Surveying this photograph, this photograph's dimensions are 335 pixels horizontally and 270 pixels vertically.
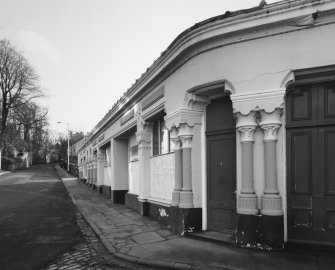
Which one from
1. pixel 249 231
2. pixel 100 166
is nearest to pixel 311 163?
pixel 249 231

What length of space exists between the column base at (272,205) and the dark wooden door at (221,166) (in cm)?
106

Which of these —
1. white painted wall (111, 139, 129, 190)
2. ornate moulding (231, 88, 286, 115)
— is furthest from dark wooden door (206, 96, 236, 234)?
white painted wall (111, 139, 129, 190)

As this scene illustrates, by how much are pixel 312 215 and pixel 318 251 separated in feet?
2.08

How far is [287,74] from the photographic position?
632 centimetres

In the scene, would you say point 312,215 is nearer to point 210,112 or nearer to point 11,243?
point 210,112

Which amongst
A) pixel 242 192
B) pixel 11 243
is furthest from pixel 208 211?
pixel 11 243

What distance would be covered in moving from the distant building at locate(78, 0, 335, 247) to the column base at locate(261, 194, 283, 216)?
0.02 meters

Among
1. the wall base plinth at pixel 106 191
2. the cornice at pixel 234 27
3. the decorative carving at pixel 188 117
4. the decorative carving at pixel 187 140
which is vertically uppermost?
the cornice at pixel 234 27

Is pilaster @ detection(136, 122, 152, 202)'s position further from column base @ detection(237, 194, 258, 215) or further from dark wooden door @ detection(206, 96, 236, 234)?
column base @ detection(237, 194, 258, 215)

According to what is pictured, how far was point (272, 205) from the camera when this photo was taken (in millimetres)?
6305

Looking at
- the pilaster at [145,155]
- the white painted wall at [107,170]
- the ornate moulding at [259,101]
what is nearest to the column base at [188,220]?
the ornate moulding at [259,101]

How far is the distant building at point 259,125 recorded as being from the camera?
245 inches

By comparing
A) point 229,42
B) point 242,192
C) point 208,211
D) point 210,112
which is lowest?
point 208,211

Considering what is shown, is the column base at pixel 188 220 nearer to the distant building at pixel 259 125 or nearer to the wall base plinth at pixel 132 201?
the distant building at pixel 259 125
